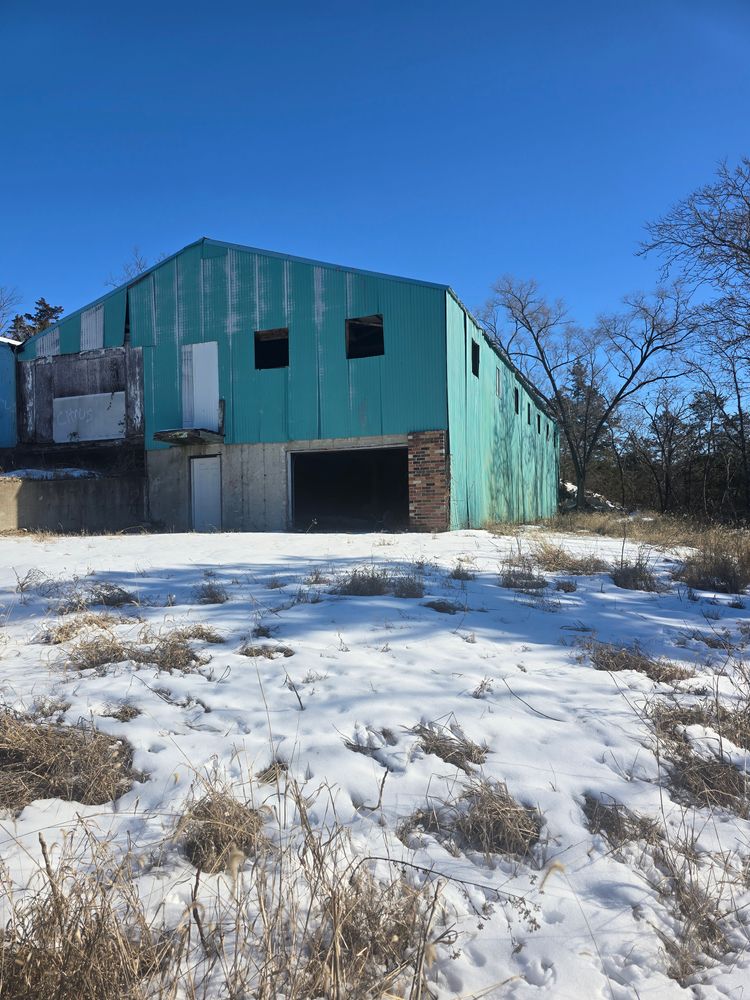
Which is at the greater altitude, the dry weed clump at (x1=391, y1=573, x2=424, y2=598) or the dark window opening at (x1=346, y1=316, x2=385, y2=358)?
the dark window opening at (x1=346, y1=316, x2=385, y2=358)

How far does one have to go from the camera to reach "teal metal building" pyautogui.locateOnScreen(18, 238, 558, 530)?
42.9 feet

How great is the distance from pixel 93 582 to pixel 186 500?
10.1 m

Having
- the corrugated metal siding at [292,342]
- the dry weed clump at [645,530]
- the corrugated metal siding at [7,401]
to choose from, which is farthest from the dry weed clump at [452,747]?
the corrugated metal siding at [7,401]

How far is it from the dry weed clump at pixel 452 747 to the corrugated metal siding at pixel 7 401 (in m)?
17.9

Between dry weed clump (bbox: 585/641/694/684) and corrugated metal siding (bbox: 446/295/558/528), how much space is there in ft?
29.9

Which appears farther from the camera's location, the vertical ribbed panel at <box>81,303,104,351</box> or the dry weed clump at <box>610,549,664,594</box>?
the vertical ribbed panel at <box>81,303,104,351</box>

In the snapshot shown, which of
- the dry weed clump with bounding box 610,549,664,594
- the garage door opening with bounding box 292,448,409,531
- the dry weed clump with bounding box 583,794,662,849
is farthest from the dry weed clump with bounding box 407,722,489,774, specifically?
the garage door opening with bounding box 292,448,409,531

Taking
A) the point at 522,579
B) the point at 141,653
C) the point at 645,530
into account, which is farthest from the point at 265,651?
the point at 645,530

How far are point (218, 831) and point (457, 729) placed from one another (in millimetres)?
1182

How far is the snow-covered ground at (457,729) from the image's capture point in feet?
5.45

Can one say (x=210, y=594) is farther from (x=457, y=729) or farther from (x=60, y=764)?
(x=457, y=729)

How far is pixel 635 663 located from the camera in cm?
354

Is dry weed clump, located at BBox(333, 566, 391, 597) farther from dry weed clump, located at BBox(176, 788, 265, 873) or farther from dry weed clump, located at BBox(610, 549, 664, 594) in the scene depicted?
dry weed clump, located at BBox(176, 788, 265, 873)

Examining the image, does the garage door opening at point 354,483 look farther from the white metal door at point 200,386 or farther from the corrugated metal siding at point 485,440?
the white metal door at point 200,386
